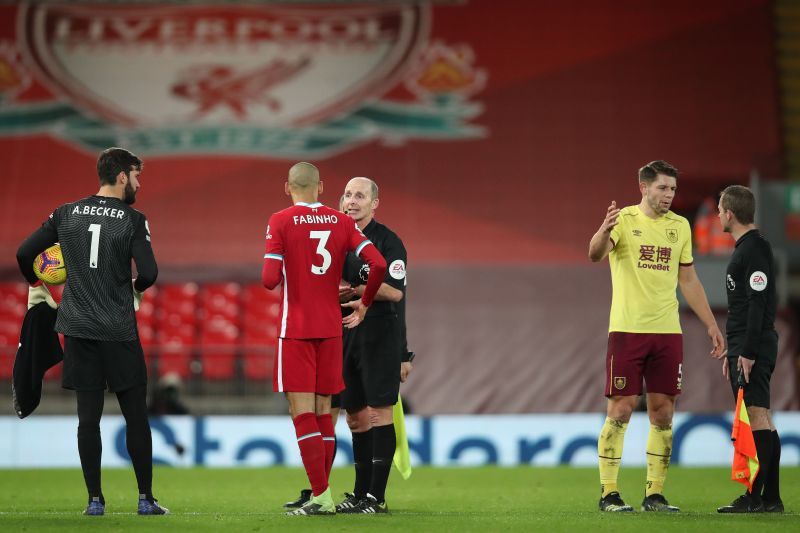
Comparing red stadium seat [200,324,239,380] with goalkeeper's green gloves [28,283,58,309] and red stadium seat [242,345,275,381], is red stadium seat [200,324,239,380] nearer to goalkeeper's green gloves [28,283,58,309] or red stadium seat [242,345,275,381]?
red stadium seat [242,345,275,381]

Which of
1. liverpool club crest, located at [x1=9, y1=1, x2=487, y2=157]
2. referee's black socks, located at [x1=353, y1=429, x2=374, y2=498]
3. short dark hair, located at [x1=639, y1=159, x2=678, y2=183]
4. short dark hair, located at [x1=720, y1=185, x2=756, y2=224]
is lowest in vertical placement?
referee's black socks, located at [x1=353, y1=429, x2=374, y2=498]

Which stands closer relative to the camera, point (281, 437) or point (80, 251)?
point (80, 251)

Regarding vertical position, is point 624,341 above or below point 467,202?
below

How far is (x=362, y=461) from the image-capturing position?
286 inches

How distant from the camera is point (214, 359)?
15305 millimetres

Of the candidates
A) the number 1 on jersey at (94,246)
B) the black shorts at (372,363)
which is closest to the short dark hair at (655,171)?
the black shorts at (372,363)

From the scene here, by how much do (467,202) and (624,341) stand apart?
11185 millimetres

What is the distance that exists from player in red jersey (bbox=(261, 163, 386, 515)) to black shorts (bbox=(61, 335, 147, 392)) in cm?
86

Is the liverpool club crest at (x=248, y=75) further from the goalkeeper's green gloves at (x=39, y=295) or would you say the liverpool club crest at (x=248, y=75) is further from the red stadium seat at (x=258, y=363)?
the goalkeeper's green gloves at (x=39, y=295)

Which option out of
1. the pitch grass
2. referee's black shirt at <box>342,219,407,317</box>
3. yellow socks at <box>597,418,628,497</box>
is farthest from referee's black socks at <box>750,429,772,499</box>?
referee's black shirt at <box>342,219,407,317</box>

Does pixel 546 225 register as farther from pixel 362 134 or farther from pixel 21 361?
pixel 21 361

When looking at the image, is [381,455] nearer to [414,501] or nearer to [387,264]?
[387,264]

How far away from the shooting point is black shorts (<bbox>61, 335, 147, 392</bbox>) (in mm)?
6621

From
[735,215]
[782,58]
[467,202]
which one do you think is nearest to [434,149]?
[467,202]
